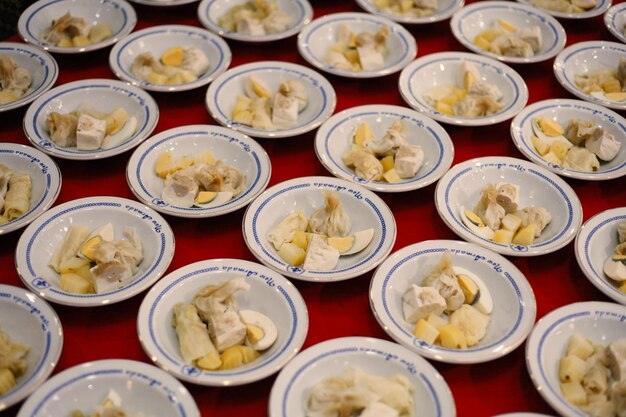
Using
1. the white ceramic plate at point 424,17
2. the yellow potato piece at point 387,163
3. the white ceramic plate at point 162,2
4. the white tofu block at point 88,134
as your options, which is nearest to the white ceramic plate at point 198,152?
the white tofu block at point 88,134

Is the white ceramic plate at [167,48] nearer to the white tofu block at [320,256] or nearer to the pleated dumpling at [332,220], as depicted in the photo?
the pleated dumpling at [332,220]

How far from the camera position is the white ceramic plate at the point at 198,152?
277 centimetres

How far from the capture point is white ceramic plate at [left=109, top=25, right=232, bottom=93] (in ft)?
11.3

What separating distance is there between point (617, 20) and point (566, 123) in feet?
3.81

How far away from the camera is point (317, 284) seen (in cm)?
264

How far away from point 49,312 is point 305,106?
5.53 ft

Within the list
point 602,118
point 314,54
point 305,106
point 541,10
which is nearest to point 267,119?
point 305,106

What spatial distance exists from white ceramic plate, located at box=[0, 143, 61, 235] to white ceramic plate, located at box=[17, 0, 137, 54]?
847 millimetres

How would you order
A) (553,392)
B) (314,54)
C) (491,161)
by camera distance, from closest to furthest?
(553,392) → (491,161) → (314,54)

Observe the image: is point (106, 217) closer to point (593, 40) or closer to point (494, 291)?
point (494, 291)

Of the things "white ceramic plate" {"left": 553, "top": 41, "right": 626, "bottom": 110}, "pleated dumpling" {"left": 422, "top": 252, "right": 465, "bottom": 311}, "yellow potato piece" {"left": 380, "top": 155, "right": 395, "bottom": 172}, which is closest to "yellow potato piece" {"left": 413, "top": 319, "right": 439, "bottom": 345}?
"pleated dumpling" {"left": 422, "top": 252, "right": 465, "bottom": 311}

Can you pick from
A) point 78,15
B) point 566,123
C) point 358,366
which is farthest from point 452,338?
point 78,15

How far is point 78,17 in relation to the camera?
3.92m

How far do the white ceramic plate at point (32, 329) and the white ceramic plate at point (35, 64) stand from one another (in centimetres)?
134
